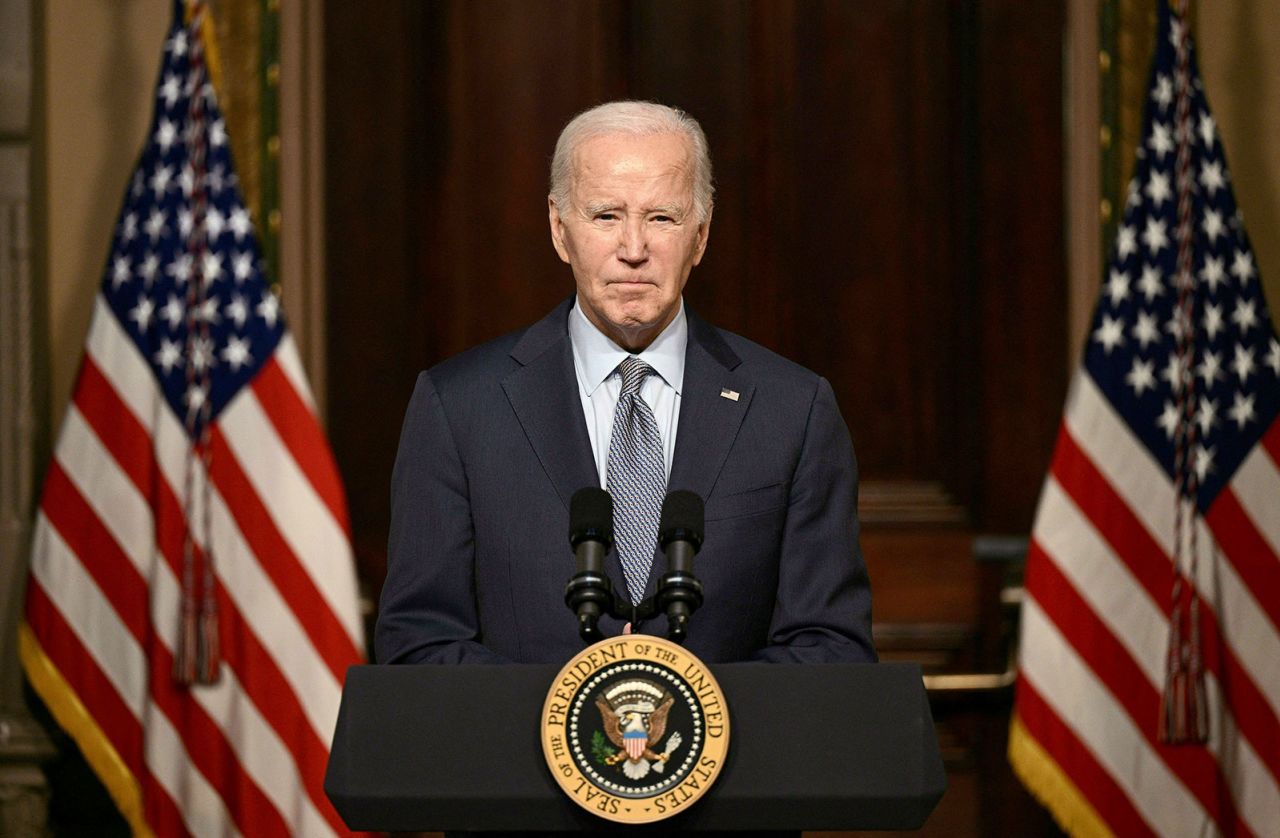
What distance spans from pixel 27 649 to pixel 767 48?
8.11 ft

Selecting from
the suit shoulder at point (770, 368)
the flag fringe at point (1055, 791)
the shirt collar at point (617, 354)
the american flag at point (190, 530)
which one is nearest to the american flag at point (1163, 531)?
the flag fringe at point (1055, 791)

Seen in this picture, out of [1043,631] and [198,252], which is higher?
[198,252]

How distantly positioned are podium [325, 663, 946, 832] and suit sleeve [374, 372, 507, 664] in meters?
0.26

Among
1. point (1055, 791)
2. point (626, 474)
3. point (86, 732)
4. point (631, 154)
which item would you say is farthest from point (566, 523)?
point (86, 732)

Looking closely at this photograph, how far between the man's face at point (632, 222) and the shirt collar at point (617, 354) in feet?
0.28

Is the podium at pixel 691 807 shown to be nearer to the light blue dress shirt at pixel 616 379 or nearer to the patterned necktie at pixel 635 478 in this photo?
the patterned necktie at pixel 635 478

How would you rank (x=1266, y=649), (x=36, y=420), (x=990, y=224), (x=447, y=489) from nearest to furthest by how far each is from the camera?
(x=447, y=489) < (x=1266, y=649) < (x=36, y=420) < (x=990, y=224)

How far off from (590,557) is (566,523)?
0.36 metres

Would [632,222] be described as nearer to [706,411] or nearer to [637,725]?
[706,411]

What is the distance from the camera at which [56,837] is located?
413cm

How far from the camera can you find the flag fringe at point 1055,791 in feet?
12.4

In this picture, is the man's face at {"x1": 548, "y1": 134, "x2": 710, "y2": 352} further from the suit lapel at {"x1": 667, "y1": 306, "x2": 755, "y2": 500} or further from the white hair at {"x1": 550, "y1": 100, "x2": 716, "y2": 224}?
the suit lapel at {"x1": 667, "y1": 306, "x2": 755, "y2": 500}

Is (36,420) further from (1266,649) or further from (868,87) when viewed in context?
(1266,649)

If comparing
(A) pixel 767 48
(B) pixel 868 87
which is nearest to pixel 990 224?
(B) pixel 868 87
